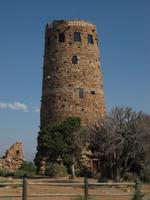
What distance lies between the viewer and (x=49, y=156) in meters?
43.3

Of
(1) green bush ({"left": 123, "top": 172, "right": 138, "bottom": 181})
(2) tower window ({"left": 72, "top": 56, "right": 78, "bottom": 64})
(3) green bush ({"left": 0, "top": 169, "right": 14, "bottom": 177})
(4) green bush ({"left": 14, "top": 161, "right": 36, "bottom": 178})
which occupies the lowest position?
(1) green bush ({"left": 123, "top": 172, "right": 138, "bottom": 181})

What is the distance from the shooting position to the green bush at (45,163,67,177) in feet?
138

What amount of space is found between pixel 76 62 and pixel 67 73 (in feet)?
5.15

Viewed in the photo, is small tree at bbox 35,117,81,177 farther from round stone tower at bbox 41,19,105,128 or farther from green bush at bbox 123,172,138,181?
green bush at bbox 123,172,138,181

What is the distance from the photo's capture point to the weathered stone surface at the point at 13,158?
47.4 metres

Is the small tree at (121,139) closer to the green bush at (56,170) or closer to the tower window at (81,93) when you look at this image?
the green bush at (56,170)

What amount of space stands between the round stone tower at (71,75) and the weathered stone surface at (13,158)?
430cm

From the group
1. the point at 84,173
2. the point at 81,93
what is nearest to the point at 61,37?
the point at 81,93

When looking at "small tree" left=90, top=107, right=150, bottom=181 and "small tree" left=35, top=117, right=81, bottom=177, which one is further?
"small tree" left=35, top=117, right=81, bottom=177

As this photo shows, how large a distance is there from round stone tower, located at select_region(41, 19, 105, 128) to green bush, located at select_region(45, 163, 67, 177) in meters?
7.93

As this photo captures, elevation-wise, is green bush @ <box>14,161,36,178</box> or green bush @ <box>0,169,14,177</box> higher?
green bush @ <box>14,161,36,178</box>

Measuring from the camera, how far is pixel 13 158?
4812 cm

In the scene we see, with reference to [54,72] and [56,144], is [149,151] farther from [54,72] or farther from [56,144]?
[54,72]

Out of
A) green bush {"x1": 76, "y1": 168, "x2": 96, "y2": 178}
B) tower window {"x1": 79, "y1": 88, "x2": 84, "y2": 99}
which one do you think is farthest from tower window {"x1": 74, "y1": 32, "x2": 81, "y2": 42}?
green bush {"x1": 76, "y1": 168, "x2": 96, "y2": 178}
